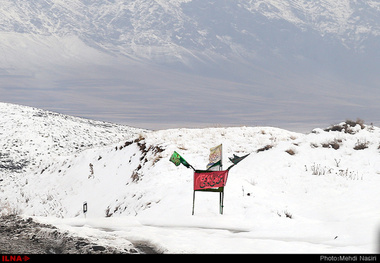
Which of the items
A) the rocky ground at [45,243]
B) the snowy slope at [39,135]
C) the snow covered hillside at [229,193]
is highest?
the snowy slope at [39,135]

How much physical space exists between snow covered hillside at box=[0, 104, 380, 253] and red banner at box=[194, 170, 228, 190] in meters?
0.92

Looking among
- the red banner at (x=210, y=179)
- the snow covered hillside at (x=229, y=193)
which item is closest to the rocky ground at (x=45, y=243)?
the snow covered hillside at (x=229, y=193)

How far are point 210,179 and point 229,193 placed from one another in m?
2.19

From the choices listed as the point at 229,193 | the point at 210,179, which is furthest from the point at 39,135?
the point at 210,179

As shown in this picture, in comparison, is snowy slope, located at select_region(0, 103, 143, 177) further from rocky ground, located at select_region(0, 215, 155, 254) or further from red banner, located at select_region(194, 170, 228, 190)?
rocky ground, located at select_region(0, 215, 155, 254)

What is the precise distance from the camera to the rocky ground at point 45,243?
7668mm

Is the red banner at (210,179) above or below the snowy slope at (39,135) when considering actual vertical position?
below

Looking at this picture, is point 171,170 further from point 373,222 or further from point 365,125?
point 365,125

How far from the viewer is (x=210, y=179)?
1177cm

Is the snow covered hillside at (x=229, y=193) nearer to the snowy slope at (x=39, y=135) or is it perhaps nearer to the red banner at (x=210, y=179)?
the red banner at (x=210, y=179)

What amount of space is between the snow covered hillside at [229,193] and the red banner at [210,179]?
918 millimetres

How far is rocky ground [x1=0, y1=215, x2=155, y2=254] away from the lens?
25.2ft

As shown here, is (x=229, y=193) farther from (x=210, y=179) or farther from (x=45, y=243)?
(x=45, y=243)

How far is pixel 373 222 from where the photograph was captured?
10.2 metres
